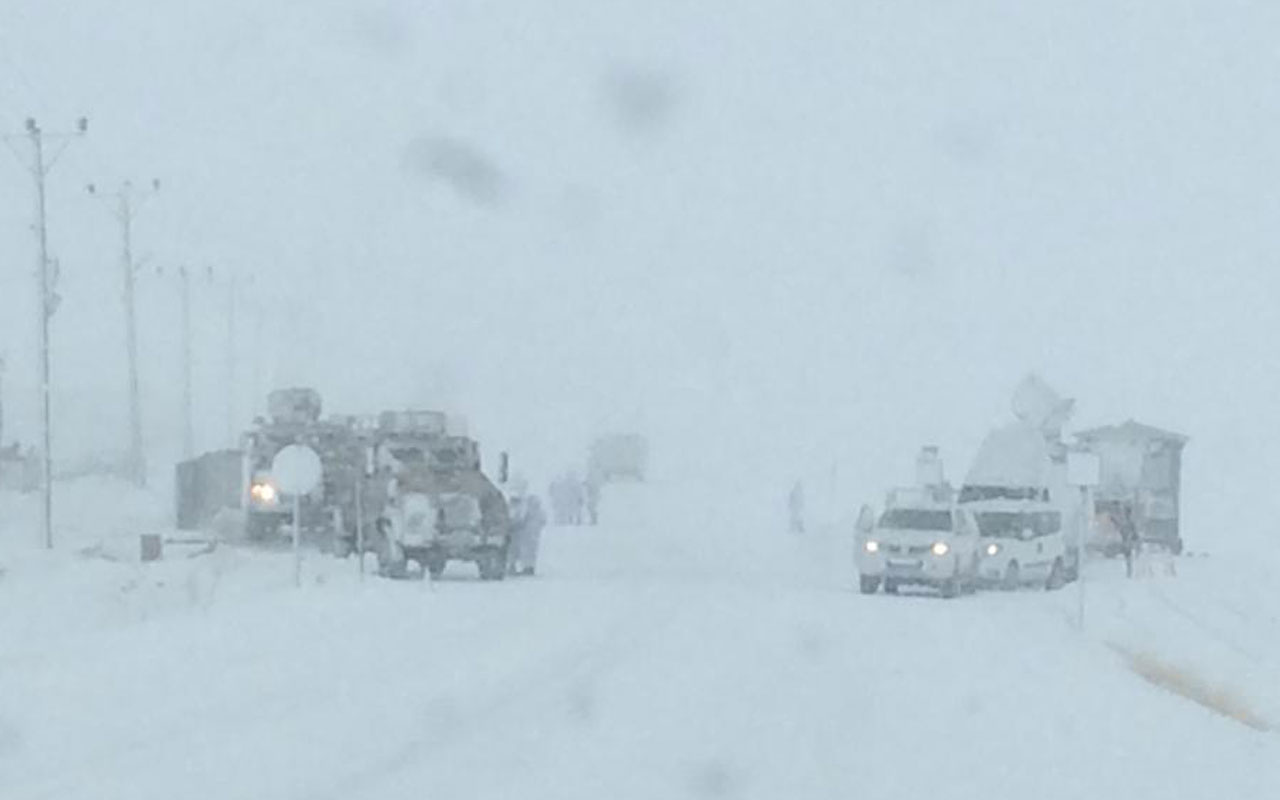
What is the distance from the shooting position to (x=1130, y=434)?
221ft

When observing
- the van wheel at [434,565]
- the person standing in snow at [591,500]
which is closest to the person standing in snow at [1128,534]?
the person standing in snow at [591,500]

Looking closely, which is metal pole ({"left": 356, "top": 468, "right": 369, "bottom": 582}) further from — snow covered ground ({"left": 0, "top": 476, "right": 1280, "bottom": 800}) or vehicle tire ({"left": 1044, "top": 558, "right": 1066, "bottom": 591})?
vehicle tire ({"left": 1044, "top": 558, "right": 1066, "bottom": 591})

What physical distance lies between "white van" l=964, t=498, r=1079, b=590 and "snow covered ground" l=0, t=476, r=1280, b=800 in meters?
3.58

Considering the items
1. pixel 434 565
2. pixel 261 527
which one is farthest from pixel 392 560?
pixel 261 527

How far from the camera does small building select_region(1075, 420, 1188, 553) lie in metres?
67.1

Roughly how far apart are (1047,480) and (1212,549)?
2866 centimetres

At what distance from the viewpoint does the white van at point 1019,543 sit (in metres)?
47.3

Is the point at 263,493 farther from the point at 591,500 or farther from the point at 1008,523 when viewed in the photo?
the point at 591,500

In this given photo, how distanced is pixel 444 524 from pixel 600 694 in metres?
21.6

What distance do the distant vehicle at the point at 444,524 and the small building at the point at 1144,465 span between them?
85.7 ft

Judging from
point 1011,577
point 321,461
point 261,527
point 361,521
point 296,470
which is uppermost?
point 296,470

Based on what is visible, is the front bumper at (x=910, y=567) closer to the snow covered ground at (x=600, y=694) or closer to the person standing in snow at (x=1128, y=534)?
the snow covered ground at (x=600, y=694)

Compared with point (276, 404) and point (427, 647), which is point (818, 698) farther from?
point (276, 404)

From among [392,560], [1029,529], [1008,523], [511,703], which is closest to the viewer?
[511,703]
